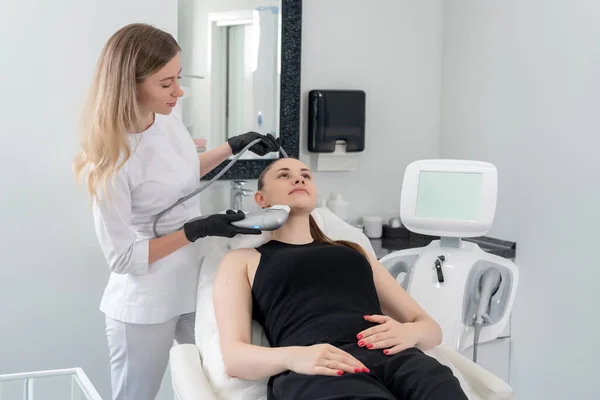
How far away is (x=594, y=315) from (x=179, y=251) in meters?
1.34

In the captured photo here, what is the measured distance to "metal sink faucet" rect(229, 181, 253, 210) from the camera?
2.51 metres

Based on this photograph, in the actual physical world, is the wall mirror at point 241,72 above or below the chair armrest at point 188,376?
above

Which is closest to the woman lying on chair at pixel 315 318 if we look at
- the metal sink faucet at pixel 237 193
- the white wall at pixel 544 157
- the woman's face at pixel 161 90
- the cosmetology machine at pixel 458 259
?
the cosmetology machine at pixel 458 259

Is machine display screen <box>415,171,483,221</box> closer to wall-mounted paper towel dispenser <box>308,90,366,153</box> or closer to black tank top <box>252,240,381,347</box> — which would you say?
black tank top <box>252,240,381,347</box>

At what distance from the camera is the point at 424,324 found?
175 cm

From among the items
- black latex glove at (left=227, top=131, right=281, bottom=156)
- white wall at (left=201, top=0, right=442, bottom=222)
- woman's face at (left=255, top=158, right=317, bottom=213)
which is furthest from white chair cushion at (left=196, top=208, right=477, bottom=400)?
white wall at (left=201, top=0, right=442, bottom=222)

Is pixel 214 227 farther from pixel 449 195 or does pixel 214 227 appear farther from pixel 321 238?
pixel 449 195

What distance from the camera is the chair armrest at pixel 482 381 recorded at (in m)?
1.60

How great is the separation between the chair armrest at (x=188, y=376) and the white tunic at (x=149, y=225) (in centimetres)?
16

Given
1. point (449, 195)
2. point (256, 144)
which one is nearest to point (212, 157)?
point (256, 144)

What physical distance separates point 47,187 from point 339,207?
107 cm

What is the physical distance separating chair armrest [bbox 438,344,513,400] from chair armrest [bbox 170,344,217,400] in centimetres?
59

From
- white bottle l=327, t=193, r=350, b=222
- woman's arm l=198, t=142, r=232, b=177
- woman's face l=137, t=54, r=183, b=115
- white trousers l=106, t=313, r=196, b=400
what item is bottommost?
white trousers l=106, t=313, r=196, b=400

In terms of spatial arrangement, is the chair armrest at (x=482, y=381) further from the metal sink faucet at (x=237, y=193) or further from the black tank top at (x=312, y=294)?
the metal sink faucet at (x=237, y=193)
